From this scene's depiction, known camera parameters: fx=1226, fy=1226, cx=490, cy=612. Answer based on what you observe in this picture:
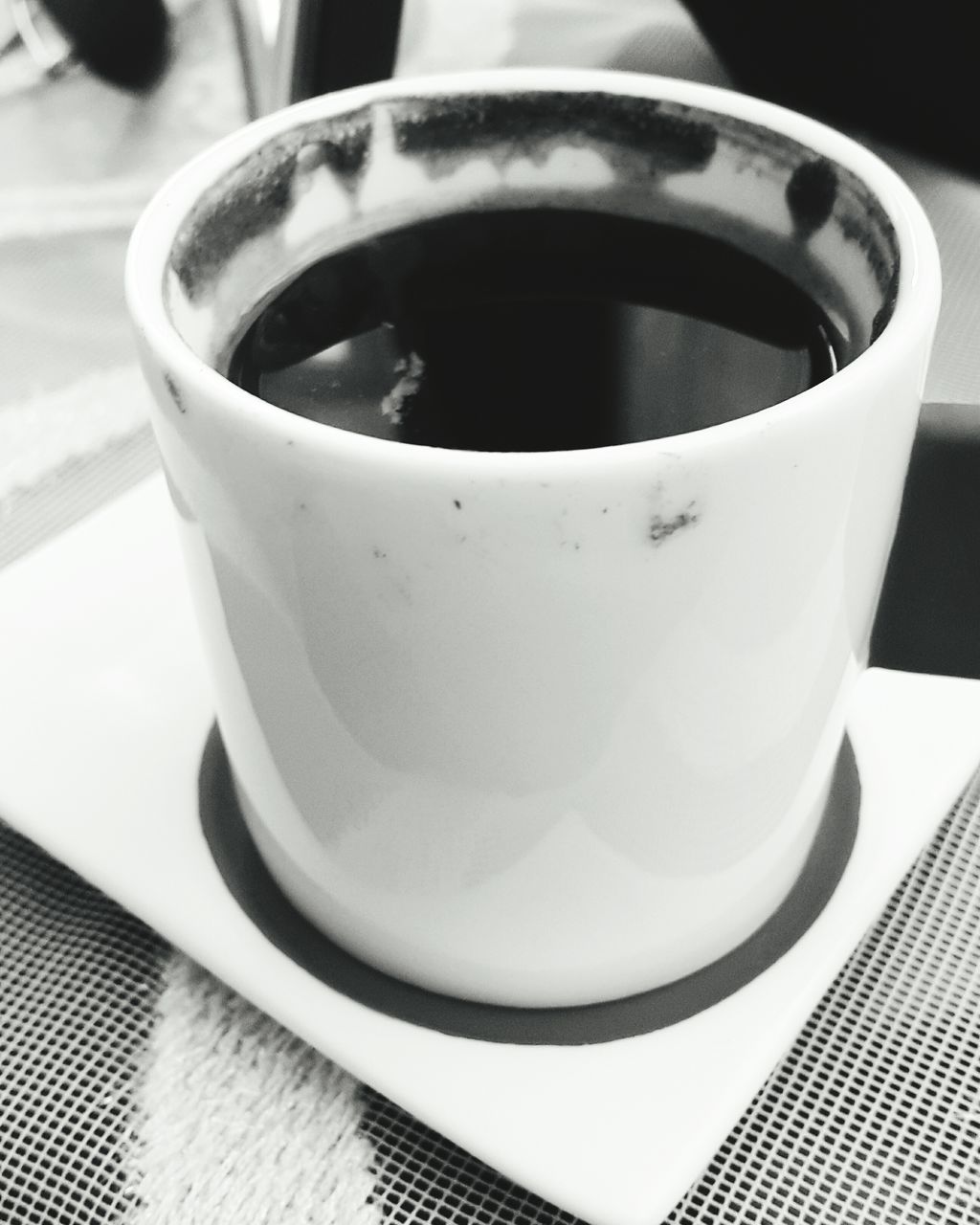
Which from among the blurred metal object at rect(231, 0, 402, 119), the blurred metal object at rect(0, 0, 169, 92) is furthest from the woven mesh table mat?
the blurred metal object at rect(0, 0, 169, 92)

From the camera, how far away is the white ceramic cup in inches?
7.3

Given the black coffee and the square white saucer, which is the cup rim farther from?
the square white saucer

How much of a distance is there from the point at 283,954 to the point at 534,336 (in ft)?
0.48

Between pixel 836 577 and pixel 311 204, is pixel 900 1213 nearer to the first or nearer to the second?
pixel 836 577

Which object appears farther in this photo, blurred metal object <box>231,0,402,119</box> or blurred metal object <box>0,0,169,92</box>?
blurred metal object <box>0,0,169,92</box>

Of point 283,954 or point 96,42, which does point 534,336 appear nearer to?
point 283,954

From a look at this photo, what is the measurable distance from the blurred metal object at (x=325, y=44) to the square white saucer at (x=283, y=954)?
0.54 ft

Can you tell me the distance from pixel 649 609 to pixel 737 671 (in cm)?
3

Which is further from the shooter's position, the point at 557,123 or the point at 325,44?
the point at 325,44

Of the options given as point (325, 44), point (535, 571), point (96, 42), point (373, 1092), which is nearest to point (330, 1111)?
point (373, 1092)

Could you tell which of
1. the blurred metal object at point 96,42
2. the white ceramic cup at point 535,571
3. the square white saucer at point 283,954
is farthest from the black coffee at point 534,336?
the blurred metal object at point 96,42

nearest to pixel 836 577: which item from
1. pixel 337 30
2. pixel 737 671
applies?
pixel 737 671

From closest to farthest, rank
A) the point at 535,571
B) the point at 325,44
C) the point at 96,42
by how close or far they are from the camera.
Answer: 1. the point at 535,571
2. the point at 325,44
3. the point at 96,42

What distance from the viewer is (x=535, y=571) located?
19cm
